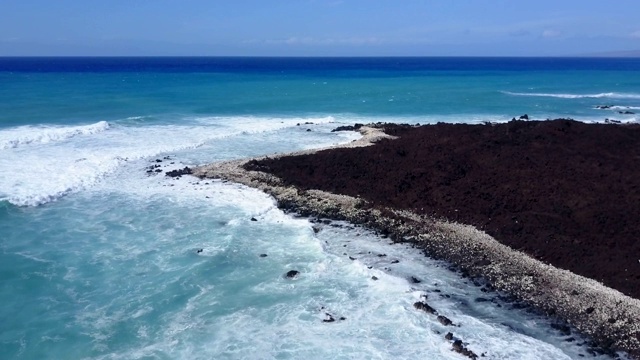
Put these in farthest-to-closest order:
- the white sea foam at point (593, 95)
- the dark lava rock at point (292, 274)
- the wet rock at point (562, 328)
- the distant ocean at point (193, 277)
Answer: the white sea foam at point (593, 95) → the dark lava rock at point (292, 274) → the wet rock at point (562, 328) → the distant ocean at point (193, 277)

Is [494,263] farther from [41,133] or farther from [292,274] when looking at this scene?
[41,133]

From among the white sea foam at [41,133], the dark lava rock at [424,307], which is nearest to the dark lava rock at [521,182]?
the dark lava rock at [424,307]

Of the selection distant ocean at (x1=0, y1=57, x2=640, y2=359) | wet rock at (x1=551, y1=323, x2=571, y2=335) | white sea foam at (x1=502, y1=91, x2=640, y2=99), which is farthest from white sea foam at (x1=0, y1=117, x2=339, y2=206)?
white sea foam at (x1=502, y1=91, x2=640, y2=99)

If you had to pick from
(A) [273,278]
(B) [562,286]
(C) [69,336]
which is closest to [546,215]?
(B) [562,286]

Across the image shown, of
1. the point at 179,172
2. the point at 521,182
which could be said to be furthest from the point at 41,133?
the point at 521,182

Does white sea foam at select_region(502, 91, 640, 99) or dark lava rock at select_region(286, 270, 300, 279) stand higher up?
white sea foam at select_region(502, 91, 640, 99)

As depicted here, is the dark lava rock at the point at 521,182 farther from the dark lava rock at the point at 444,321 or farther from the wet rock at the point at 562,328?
the dark lava rock at the point at 444,321

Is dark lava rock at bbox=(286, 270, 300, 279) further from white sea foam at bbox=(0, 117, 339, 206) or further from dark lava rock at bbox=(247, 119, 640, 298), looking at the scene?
white sea foam at bbox=(0, 117, 339, 206)

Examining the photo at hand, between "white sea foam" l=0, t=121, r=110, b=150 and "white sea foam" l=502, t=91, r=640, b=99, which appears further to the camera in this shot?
"white sea foam" l=502, t=91, r=640, b=99
